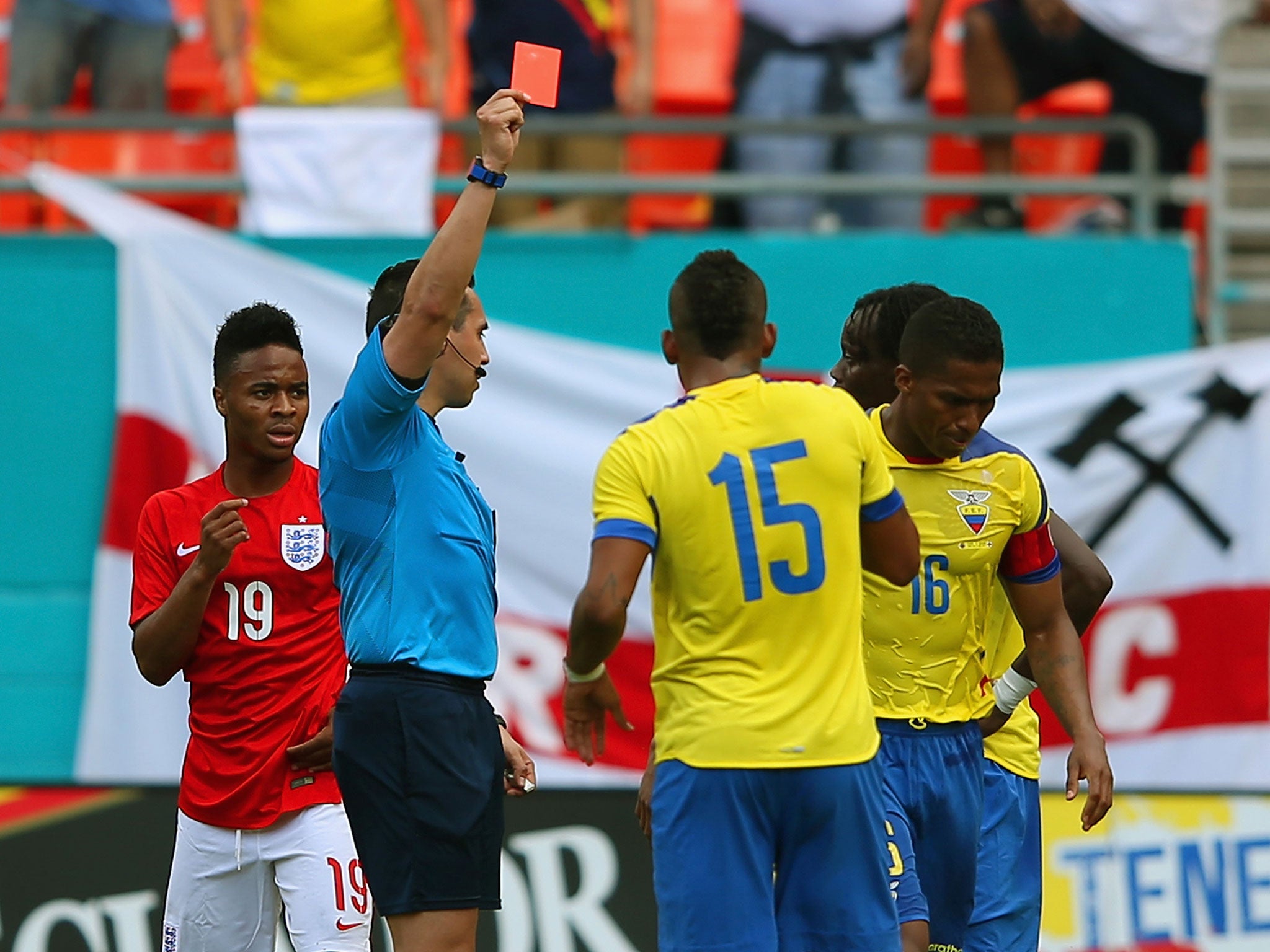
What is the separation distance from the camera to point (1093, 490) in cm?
836

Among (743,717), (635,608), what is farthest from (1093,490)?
(743,717)

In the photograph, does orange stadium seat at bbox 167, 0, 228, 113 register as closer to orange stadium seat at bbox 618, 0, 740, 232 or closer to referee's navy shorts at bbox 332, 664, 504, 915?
orange stadium seat at bbox 618, 0, 740, 232

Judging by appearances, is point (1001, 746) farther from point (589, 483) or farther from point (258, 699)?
point (589, 483)

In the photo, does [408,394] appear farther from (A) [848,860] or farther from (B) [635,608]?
A: (B) [635,608]

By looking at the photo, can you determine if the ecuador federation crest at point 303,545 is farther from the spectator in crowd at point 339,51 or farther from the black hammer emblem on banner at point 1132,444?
the spectator in crowd at point 339,51

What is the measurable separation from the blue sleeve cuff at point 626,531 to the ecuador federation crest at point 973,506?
1.03m

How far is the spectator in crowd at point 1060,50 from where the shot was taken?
9.13 metres

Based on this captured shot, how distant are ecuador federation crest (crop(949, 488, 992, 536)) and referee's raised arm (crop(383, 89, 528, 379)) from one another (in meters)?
1.43

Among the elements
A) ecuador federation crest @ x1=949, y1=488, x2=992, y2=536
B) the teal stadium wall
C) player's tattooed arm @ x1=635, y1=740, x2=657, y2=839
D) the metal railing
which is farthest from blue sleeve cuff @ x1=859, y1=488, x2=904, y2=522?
the metal railing

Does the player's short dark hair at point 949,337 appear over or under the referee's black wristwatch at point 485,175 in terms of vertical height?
under

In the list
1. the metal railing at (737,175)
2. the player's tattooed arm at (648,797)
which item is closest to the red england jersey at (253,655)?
the player's tattooed arm at (648,797)

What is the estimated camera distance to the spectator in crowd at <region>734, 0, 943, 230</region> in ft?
30.2

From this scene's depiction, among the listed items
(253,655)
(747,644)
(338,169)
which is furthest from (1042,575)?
(338,169)

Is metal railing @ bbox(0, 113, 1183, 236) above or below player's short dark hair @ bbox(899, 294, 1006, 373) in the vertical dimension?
above
